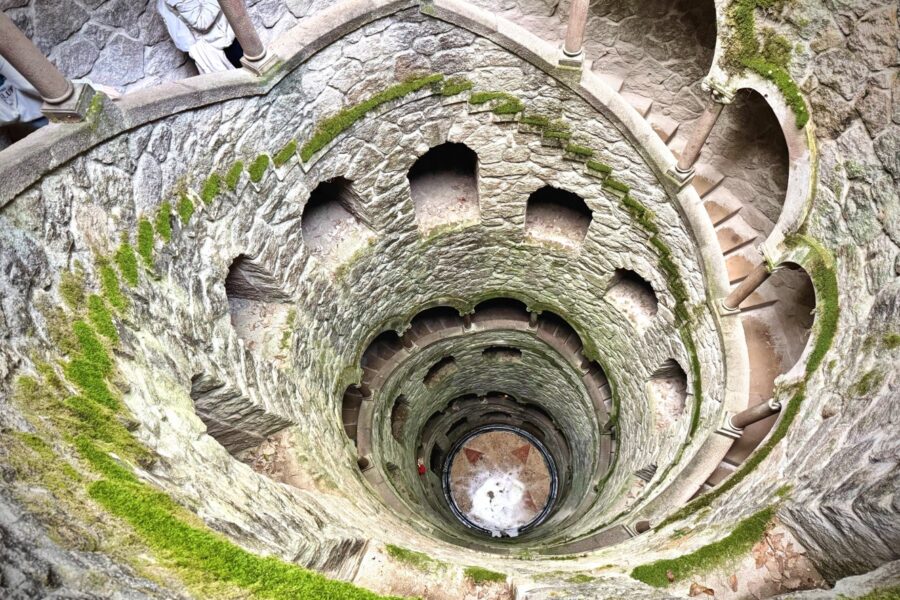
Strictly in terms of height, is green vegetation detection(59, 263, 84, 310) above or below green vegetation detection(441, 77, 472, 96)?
below

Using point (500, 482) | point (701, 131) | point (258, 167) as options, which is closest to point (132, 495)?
point (258, 167)

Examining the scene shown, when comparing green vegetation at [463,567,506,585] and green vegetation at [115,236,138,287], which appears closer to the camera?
green vegetation at [115,236,138,287]

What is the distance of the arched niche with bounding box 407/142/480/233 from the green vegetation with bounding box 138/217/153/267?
5133mm

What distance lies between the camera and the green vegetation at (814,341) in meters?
5.87

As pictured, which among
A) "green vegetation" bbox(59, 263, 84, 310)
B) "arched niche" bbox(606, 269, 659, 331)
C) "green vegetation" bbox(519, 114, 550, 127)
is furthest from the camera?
"arched niche" bbox(606, 269, 659, 331)

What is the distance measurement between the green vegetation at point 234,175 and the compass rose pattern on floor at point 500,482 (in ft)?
38.7

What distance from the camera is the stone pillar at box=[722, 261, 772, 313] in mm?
6949

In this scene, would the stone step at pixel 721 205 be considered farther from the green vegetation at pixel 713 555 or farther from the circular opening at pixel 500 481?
the circular opening at pixel 500 481

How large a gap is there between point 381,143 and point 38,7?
4172 millimetres

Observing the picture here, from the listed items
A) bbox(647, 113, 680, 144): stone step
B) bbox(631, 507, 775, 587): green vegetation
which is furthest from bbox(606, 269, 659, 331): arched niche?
bbox(631, 507, 775, 587): green vegetation

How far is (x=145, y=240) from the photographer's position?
497cm

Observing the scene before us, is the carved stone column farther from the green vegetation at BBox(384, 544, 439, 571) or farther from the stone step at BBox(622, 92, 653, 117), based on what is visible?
the green vegetation at BBox(384, 544, 439, 571)

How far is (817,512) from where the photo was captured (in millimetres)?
4195

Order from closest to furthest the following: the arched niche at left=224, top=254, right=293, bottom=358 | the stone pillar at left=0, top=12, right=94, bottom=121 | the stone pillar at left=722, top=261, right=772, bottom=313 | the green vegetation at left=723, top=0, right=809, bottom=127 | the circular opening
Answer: the stone pillar at left=0, top=12, right=94, bottom=121 → the green vegetation at left=723, top=0, right=809, bottom=127 → the stone pillar at left=722, top=261, right=772, bottom=313 → the arched niche at left=224, top=254, right=293, bottom=358 → the circular opening
